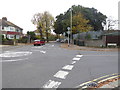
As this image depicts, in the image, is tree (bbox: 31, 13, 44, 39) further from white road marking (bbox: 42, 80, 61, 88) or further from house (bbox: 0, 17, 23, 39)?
white road marking (bbox: 42, 80, 61, 88)

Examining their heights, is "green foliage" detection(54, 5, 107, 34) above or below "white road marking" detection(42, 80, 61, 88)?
above

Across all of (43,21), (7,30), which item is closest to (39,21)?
(43,21)

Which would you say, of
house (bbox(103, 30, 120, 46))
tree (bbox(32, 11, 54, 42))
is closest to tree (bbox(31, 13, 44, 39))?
tree (bbox(32, 11, 54, 42))

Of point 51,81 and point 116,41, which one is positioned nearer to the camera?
point 51,81

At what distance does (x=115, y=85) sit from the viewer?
3.81m

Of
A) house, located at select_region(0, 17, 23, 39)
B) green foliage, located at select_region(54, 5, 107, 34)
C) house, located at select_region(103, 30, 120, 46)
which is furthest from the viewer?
green foliage, located at select_region(54, 5, 107, 34)

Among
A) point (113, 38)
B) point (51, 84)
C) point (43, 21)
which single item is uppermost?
point (43, 21)

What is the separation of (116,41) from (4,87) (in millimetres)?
16967

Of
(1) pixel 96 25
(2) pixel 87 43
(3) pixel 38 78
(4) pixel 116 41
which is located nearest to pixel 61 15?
(1) pixel 96 25

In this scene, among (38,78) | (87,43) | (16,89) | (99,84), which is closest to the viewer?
(16,89)

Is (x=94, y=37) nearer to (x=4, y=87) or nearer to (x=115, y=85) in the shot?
(x=115, y=85)

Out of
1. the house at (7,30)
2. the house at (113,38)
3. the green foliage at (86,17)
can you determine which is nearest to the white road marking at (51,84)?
the house at (113,38)

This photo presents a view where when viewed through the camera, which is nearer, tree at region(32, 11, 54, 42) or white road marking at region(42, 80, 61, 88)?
white road marking at region(42, 80, 61, 88)

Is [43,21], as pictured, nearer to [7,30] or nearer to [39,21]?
[39,21]
